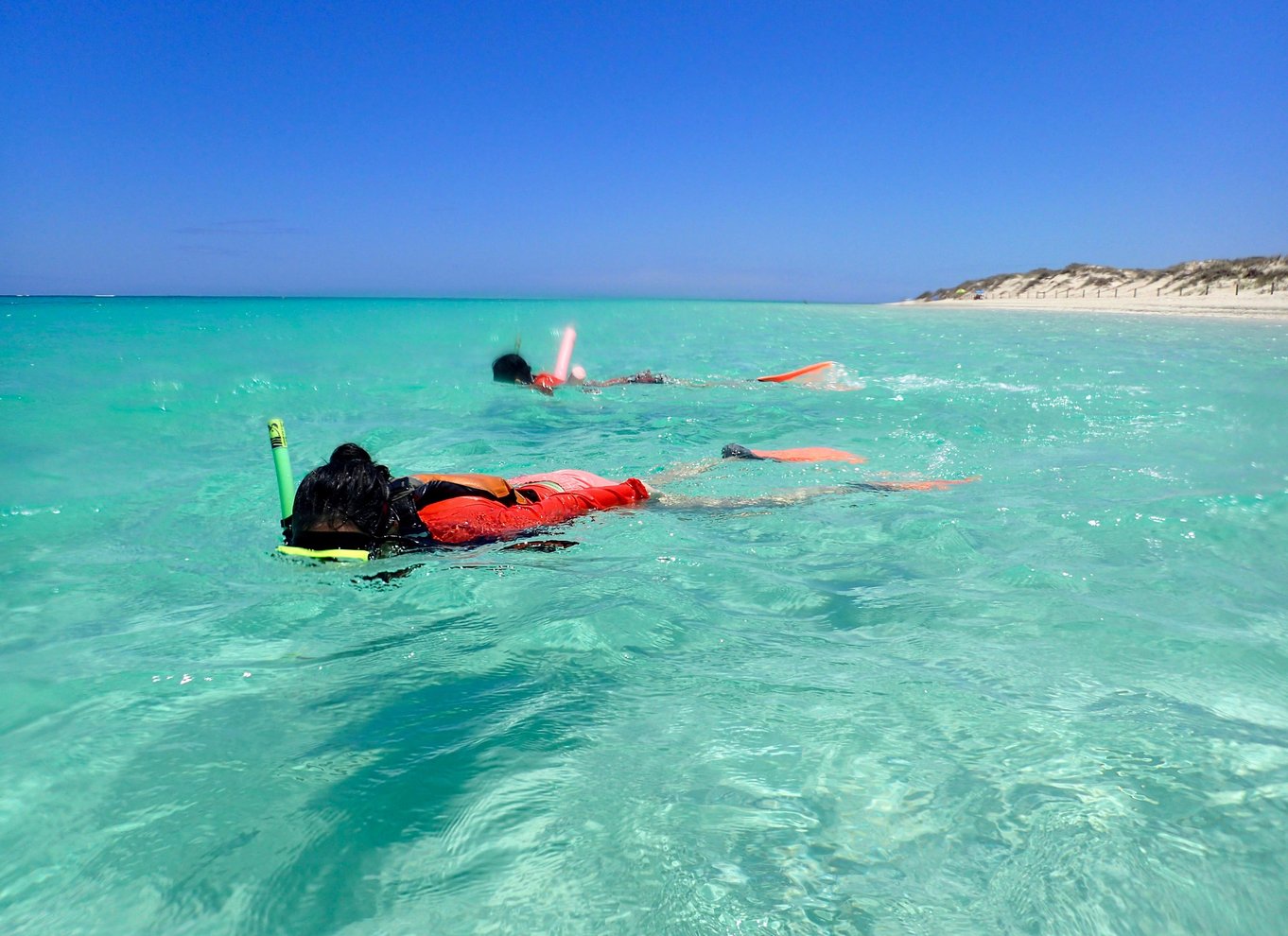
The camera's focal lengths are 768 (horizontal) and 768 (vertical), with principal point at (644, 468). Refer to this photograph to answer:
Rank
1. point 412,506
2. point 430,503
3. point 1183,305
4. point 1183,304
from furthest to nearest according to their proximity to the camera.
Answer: point 1183,304, point 1183,305, point 430,503, point 412,506

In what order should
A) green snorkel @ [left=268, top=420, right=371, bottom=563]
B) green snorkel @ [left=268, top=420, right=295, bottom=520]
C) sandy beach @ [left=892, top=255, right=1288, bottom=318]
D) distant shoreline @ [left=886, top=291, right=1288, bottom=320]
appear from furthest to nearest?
sandy beach @ [left=892, top=255, right=1288, bottom=318] < distant shoreline @ [left=886, top=291, right=1288, bottom=320] < green snorkel @ [left=268, top=420, right=295, bottom=520] < green snorkel @ [left=268, top=420, right=371, bottom=563]

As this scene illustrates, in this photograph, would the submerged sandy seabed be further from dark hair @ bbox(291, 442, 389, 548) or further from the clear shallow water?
dark hair @ bbox(291, 442, 389, 548)

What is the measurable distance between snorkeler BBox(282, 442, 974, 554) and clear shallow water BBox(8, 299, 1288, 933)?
0.19 m

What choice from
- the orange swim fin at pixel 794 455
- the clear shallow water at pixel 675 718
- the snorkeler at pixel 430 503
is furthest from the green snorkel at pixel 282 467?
the orange swim fin at pixel 794 455

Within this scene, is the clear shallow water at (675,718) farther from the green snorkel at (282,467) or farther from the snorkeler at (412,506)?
the green snorkel at (282,467)

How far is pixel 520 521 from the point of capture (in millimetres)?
4676

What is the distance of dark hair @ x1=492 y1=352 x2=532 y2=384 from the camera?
1363cm

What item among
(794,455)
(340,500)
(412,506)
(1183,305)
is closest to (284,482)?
(340,500)

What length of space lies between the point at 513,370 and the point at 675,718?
457 inches

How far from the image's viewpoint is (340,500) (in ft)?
12.7

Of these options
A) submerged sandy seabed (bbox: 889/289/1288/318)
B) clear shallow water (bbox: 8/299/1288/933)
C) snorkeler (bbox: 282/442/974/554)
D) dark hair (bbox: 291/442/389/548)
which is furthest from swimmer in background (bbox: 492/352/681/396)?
submerged sandy seabed (bbox: 889/289/1288/318)

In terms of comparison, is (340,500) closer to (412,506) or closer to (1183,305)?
(412,506)

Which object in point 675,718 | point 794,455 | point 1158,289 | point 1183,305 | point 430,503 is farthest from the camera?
point 1158,289

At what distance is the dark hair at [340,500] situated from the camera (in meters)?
3.84
